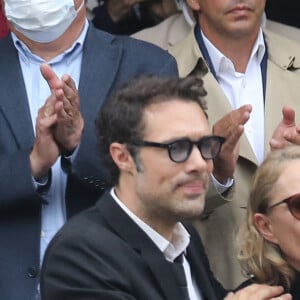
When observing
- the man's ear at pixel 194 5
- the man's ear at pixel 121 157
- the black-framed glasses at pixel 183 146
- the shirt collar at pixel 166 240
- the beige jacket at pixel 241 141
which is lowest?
the beige jacket at pixel 241 141

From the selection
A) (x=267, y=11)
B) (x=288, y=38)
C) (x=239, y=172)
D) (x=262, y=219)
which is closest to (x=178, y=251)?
(x=262, y=219)

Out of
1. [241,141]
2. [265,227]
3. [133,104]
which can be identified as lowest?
[241,141]

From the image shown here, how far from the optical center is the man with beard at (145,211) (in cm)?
344

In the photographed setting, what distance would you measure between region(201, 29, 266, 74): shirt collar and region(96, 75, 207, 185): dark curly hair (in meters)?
1.02

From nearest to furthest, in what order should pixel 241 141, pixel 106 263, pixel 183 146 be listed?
pixel 106 263
pixel 183 146
pixel 241 141

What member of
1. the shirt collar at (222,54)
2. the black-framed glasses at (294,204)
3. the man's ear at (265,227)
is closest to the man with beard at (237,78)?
the shirt collar at (222,54)

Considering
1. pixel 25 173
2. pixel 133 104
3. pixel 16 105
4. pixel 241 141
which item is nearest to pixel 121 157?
pixel 133 104

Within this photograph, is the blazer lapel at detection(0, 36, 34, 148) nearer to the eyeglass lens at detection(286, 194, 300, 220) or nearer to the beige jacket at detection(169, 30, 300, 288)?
the beige jacket at detection(169, 30, 300, 288)

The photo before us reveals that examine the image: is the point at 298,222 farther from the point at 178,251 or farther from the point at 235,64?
the point at 235,64

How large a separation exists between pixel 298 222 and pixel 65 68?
110 cm

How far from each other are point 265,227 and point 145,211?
1.76ft

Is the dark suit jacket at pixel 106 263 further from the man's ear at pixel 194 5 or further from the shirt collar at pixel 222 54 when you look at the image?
the man's ear at pixel 194 5

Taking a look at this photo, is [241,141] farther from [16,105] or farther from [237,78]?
[16,105]

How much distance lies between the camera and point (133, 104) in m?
3.66
